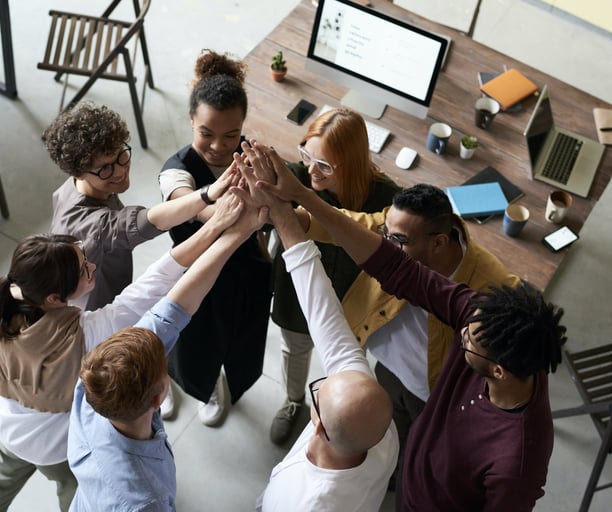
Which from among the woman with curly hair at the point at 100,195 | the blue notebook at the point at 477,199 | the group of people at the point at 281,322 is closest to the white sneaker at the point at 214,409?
the group of people at the point at 281,322

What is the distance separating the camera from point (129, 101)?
4.46 metres

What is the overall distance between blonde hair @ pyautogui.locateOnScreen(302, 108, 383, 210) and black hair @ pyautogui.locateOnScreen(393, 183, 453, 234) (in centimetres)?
26

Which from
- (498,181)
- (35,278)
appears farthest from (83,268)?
(498,181)

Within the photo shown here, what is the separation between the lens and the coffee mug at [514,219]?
118 inches

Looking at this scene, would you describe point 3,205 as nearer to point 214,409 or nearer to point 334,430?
point 214,409

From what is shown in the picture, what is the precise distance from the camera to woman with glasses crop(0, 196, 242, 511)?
2.05 meters

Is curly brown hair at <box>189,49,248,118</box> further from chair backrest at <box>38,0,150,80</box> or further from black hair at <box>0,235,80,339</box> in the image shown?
chair backrest at <box>38,0,150,80</box>

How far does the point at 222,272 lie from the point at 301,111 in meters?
1.10

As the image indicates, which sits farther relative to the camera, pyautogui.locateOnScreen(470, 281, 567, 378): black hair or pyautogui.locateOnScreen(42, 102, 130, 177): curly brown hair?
pyautogui.locateOnScreen(42, 102, 130, 177): curly brown hair

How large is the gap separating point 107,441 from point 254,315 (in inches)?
38.9

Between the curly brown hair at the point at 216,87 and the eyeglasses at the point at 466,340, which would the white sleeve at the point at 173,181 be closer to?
the curly brown hair at the point at 216,87

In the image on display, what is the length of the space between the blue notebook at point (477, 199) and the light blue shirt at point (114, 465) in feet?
5.19

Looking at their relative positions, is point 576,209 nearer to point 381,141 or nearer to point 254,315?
point 381,141

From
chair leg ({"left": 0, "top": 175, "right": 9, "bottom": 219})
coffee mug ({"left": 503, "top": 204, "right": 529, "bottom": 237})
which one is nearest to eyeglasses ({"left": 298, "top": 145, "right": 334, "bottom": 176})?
coffee mug ({"left": 503, "top": 204, "right": 529, "bottom": 237})
